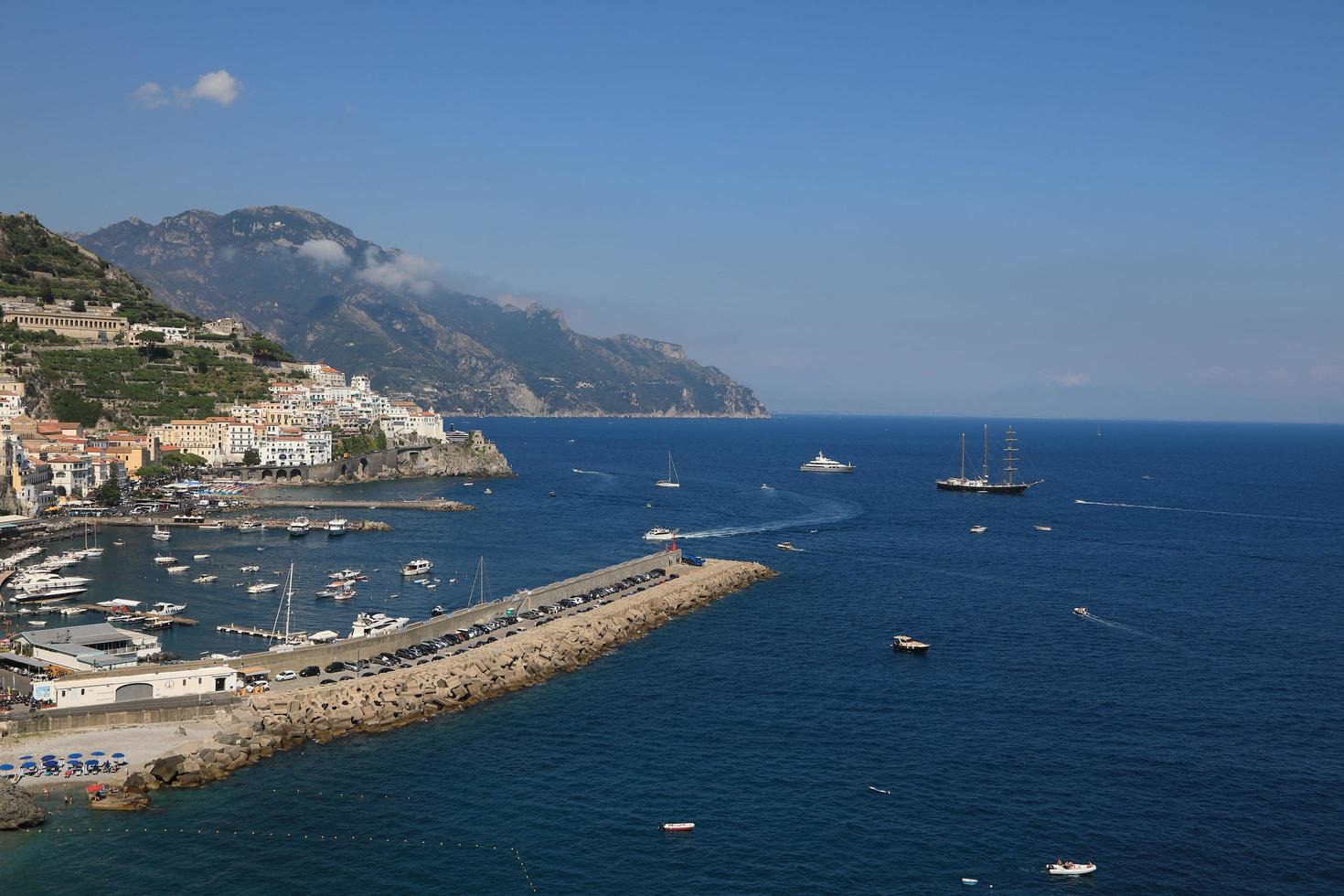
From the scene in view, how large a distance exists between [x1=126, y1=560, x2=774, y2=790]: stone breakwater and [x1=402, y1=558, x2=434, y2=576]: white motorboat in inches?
852

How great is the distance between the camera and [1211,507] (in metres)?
132

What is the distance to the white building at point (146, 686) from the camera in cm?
4388

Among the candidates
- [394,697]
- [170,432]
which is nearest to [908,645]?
[394,697]

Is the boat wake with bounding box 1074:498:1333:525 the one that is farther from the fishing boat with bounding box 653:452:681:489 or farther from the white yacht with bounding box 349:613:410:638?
the white yacht with bounding box 349:613:410:638

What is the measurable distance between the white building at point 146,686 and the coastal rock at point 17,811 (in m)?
9.82

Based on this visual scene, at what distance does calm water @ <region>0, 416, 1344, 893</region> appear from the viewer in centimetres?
3256

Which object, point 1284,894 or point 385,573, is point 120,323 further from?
point 1284,894

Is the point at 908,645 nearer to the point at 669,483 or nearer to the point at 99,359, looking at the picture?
the point at 669,483

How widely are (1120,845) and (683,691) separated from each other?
22.3 meters

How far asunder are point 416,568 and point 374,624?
19.9 metres

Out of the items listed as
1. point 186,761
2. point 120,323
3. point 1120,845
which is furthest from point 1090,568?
point 120,323

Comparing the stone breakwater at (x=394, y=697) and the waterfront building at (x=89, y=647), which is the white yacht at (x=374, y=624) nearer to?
the stone breakwater at (x=394, y=697)

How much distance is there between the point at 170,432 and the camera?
143m

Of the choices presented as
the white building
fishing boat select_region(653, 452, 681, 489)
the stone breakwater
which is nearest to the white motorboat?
the stone breakwater
